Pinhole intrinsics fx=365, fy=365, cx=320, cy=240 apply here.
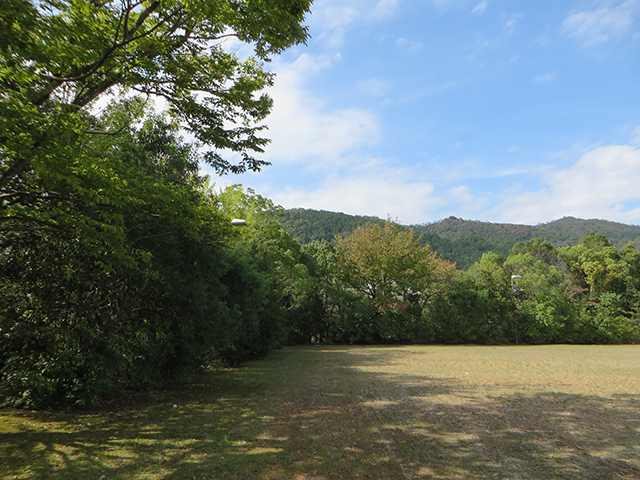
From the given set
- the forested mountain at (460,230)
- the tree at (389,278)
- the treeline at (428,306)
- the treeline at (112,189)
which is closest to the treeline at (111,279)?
the treeline at (112,189)

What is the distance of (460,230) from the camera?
121 meters

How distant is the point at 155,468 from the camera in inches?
156

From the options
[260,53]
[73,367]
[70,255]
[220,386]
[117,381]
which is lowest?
[220,386]

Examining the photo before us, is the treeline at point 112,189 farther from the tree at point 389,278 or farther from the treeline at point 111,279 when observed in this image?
the tree at point 389,278

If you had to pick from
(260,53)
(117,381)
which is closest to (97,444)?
(117,381)

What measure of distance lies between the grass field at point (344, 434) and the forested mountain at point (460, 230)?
2188 centimetres

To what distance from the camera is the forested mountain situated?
6550cm

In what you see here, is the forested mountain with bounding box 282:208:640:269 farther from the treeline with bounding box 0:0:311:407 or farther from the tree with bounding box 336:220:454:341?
the treeline with bounding box 0:0:311:407

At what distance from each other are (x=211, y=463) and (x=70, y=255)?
4215mm

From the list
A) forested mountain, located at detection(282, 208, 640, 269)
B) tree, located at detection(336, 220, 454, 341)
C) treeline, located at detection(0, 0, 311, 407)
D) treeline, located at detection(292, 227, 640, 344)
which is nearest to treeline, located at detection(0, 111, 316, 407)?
treeline, located at detection(0, 0, 311, 407)

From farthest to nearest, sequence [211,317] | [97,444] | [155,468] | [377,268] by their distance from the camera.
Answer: [377,268], [211,317], [97,444], [155,468]

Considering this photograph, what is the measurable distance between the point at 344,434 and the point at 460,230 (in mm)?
125053

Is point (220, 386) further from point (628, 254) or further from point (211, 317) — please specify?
point (628, 254)

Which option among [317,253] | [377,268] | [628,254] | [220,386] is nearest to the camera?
[220,386]
